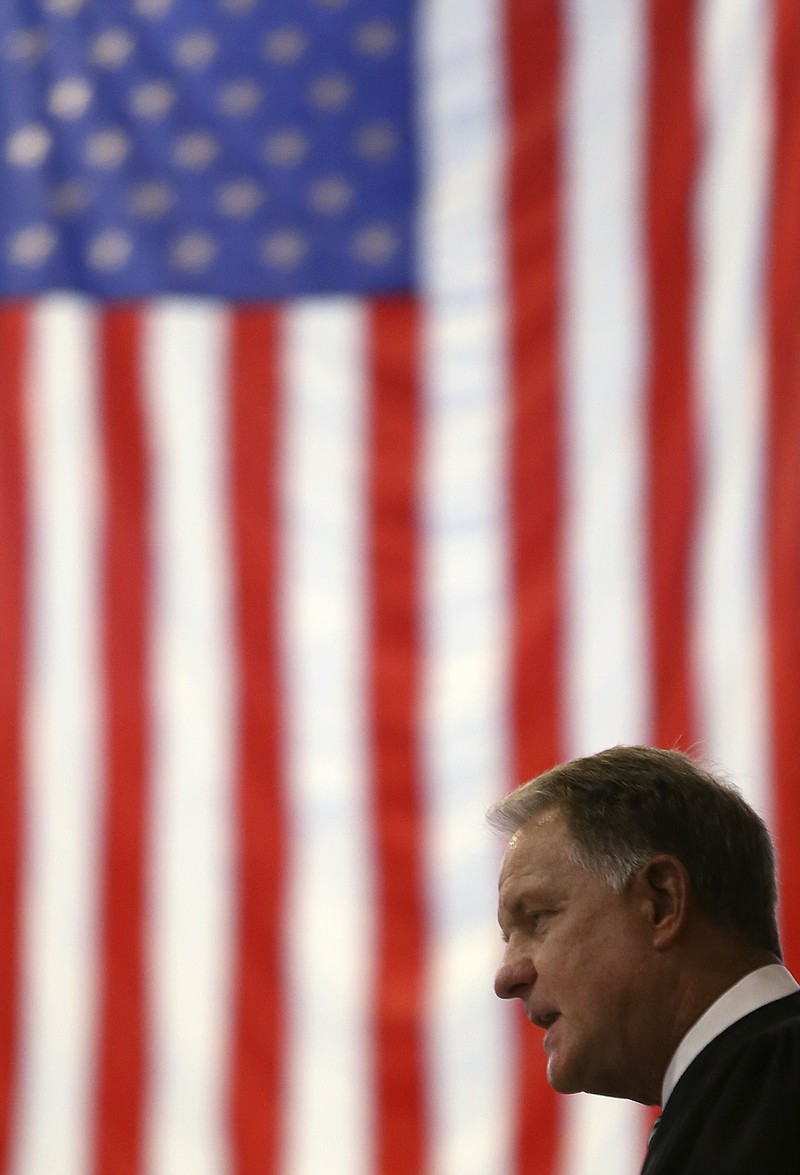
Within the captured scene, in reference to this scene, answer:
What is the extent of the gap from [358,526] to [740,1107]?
6.11 feet

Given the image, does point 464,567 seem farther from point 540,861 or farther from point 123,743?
point 540,861

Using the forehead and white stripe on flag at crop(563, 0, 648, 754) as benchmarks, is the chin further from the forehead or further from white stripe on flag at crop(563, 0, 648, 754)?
white stripe on flag at crop(563, 0, 648, 754)

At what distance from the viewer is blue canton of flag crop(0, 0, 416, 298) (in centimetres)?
326

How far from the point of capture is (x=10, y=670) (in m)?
3.17

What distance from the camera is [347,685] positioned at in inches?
123

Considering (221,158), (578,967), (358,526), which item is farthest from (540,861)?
(221,158)

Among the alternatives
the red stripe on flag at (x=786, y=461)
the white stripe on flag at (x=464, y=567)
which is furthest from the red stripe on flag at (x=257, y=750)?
the red stripe on flag at (x=786, y=461)

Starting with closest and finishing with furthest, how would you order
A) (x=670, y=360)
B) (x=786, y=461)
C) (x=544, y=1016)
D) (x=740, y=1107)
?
(x=740, y=1107), (x=544, y=1016), (x=786, y=461), (x=670, y=360)

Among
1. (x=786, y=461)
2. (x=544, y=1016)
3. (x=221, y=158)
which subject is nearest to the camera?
(x=544, y=1016)

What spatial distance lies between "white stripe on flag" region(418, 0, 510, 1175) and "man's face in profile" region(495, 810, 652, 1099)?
4.46 ft

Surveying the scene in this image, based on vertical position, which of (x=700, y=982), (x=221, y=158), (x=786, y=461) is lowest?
(x=700, y=982)

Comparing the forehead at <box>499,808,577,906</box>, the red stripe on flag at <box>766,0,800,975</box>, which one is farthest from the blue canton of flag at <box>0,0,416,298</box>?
the forehead at <box>499,808,577,906</box>

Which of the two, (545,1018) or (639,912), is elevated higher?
(639,912)

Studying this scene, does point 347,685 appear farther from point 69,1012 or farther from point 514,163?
point 514,163
